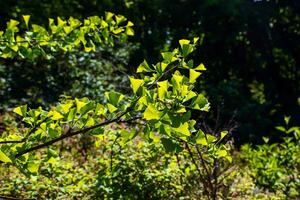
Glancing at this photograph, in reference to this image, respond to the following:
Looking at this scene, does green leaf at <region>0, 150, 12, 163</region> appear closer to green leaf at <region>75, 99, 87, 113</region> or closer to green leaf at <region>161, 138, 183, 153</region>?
green leaf at <region>75, 99, 87, 113</region>

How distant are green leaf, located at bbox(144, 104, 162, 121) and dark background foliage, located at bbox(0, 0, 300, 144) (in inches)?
347

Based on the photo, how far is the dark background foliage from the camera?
1112 cm

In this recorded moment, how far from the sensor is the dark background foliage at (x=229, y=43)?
438 inches

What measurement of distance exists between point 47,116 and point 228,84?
9.93m

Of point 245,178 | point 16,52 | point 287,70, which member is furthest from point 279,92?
point 16,52

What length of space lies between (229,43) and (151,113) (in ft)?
38.8

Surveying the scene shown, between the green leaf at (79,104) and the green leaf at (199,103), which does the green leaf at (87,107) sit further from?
the green leaf at (199,103)

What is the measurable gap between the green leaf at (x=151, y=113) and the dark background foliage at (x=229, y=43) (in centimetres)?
882

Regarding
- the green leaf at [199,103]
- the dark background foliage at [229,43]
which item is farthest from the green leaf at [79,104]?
the dark background foliage at [229,43]

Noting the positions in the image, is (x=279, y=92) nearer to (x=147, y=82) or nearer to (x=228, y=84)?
(x=228, y=84)

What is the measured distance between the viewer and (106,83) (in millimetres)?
10156

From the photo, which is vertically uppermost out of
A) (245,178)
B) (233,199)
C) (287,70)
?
(287,70)

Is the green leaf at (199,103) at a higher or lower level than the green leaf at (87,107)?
lower

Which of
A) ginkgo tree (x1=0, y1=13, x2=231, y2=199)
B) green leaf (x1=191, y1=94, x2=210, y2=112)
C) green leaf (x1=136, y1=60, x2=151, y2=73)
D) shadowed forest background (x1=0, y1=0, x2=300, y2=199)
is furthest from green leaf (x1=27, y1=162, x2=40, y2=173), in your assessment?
shadowed forest background (x1=0, y1=0, x2=300, y2=199)
